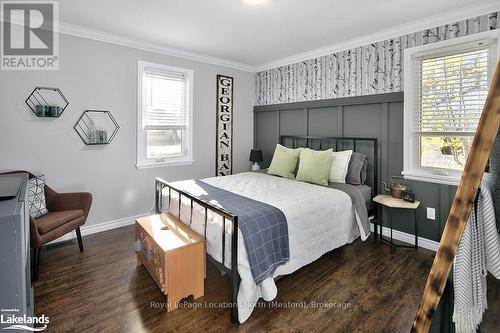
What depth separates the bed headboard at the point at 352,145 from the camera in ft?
11.5

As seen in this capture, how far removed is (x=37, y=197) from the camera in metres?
2.82

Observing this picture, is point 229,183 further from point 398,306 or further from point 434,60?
point 434,60

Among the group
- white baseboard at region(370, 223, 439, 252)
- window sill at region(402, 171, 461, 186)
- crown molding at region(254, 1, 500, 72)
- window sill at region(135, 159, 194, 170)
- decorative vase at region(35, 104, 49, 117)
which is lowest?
white baseboard at region(370, 223, 439, 252)

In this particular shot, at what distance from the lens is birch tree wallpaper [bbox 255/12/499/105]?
290cm

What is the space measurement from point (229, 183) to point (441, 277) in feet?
8.60

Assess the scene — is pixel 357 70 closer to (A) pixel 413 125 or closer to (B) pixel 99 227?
(A) pixel 413 125

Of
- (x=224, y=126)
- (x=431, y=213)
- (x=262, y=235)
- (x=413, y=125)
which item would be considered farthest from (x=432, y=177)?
(x=224, y=126)

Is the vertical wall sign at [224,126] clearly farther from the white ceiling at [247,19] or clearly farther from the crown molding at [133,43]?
the white ceiling at [247,19]

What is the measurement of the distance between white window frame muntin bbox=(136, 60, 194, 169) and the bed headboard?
166cm

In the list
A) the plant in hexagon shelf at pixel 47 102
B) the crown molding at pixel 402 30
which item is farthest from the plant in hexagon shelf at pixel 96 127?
the crown molding at pixel 402 30

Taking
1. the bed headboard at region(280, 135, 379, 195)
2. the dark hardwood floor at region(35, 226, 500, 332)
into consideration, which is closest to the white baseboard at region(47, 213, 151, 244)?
the dark hardwood floor at region(35, 226, 500, 332)

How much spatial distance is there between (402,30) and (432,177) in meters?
1.75

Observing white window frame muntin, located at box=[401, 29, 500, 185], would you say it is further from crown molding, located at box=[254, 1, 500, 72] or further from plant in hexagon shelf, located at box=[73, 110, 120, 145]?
plant in hexagon shelf, located at box=[73, 110, 120, 145]

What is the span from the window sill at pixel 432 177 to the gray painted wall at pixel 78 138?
122 inches
